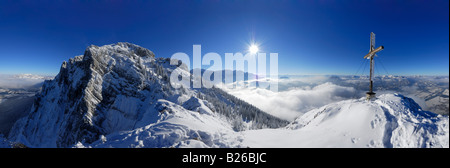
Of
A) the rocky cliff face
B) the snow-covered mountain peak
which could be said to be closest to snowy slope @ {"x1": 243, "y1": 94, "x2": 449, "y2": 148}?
the snow-covered mountain peak

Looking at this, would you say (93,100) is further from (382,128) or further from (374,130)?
(382,128)

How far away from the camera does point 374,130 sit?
9.24 m

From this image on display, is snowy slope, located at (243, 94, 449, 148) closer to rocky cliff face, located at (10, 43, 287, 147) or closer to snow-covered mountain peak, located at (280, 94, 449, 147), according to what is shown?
A: snow-covered mountain peak, located at (280, 94, 449, 147)

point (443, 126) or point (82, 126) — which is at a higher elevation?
point (443, 126)

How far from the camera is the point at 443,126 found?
306 inches

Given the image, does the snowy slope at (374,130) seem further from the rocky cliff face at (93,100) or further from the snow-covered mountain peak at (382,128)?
the rocky cliff face at (93,100)

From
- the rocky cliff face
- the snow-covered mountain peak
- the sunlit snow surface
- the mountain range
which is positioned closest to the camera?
the snow-covered mountain peak

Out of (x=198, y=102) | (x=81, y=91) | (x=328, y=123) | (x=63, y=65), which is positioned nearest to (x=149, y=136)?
(x=328, y=123)

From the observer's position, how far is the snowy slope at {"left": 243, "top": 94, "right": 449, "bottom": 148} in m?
7.86

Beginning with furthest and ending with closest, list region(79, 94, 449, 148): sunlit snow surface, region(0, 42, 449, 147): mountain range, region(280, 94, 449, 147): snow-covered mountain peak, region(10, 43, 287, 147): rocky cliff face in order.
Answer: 1. region(10, 43, 287, 147): rocky cliff face
2. region(0, 42, 449, 147): mountain range
3. region(79, 94, 449, 148): sunlit snow surface
4. region(280, 94, 449, 147): snow-covered mountain peak

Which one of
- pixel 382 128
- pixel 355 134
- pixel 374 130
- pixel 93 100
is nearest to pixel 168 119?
pixel 355 134
